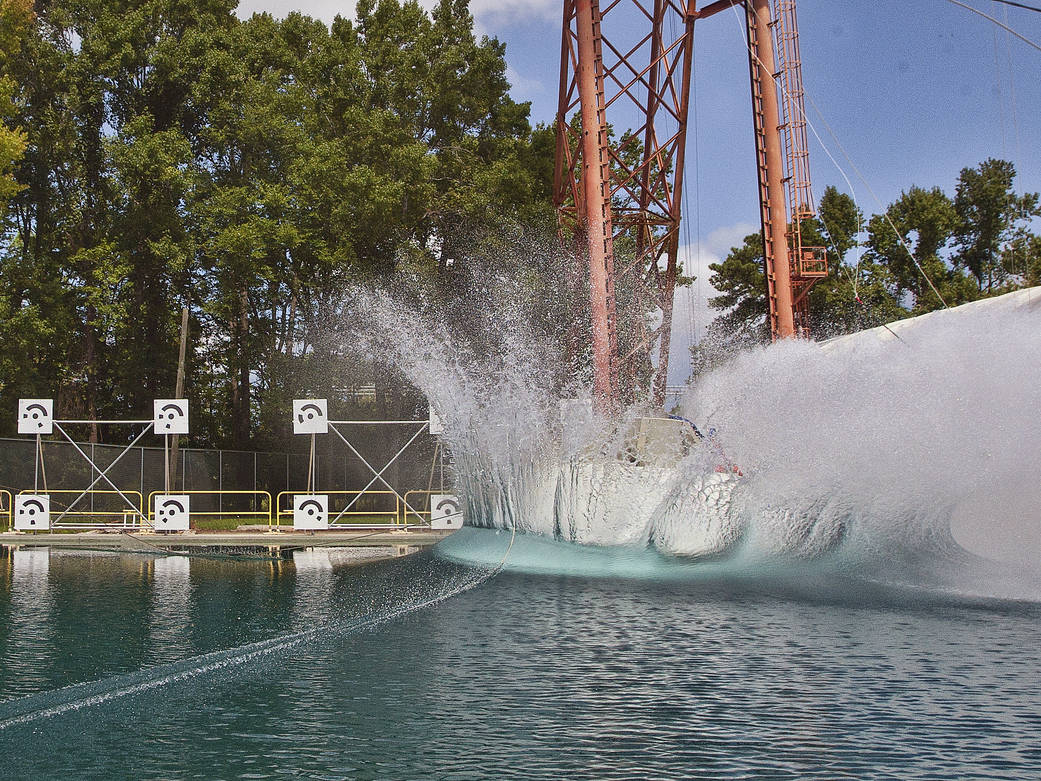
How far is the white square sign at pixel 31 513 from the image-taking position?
2575 centimetres

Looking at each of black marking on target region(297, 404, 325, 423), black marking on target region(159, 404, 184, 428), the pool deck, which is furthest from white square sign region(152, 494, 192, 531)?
black marking on target region(297, 404, 325, 423)

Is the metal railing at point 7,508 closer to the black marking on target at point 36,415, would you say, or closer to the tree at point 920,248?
the black marking on target at point 36,415

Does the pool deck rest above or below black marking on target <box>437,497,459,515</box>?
below

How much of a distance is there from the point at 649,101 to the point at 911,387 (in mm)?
17531

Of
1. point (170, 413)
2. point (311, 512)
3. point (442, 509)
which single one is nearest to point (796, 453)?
point (442, 509)

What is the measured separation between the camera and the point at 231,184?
139 feet

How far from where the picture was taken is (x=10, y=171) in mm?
36000

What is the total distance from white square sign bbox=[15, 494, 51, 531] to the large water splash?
12266mm

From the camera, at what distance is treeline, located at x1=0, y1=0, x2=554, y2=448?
1512 inches

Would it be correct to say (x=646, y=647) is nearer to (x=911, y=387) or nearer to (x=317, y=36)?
(x=911, y=387)

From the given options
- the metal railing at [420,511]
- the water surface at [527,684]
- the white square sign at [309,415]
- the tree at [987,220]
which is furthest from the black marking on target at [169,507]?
the tree at [987,220]

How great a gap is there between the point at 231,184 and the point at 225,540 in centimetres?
2235

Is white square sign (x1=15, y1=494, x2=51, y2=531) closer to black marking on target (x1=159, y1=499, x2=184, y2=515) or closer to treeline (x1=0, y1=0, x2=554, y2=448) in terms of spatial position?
black marking on target (x1=159, y1=499, x2=184, y2=515)

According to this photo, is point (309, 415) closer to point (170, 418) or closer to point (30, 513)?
point (170, 418)
